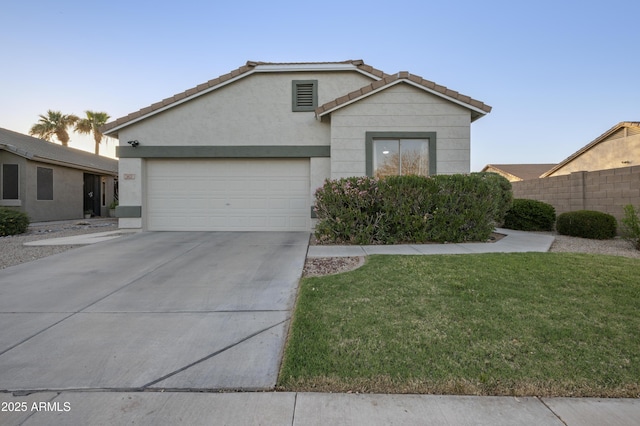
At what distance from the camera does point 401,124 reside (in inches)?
392

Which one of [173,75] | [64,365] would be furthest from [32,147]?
[64,365]

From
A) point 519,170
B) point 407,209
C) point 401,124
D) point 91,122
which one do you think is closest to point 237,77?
point 401,124

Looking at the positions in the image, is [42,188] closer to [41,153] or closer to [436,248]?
[41,153]

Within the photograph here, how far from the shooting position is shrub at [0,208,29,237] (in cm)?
1067

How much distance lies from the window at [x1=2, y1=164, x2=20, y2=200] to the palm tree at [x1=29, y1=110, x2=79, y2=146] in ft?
68.2

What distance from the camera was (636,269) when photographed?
5293mm

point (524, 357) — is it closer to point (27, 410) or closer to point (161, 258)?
point (27, 410)

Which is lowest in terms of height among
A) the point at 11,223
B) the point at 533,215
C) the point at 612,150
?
the point at 11,223

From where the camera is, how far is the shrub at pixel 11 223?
10.7 m

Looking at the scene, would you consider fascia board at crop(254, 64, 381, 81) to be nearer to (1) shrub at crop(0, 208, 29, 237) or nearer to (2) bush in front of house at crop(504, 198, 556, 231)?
(2) bush in front of house at crop(504, 198, 556, 231)

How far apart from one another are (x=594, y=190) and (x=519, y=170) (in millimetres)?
25452

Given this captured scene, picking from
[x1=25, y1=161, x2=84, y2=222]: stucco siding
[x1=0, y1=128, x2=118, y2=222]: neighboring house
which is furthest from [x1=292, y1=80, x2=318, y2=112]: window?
[x1=25, y1=161, x2=84, y2=222]: stucco siding

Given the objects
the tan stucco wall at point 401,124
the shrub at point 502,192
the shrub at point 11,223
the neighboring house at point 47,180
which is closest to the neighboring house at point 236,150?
the tan stucco wall at point 401,124

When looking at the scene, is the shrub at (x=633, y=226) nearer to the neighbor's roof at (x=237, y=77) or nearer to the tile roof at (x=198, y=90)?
the neighbor's roof at (x=237, y=77)
